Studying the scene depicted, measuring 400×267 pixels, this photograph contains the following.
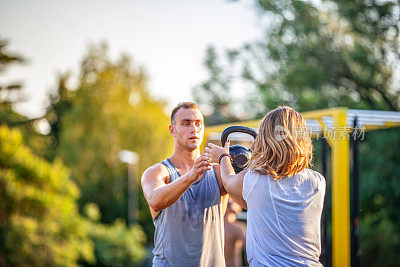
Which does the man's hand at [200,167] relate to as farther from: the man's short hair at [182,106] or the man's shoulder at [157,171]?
the man's short hair at [182,106]

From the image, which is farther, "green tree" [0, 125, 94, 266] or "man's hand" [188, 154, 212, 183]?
"green tree" [0, 125, 94, 266]

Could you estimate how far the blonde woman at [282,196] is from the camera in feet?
5.90

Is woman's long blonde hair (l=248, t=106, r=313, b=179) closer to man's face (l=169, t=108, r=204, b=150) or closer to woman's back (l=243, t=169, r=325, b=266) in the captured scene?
woman's back (l=243, t=169, r=325, b=266)

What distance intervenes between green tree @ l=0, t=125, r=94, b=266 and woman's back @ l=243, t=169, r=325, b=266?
23.1 ft

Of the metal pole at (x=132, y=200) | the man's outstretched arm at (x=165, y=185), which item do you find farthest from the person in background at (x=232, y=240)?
the metal pole at (x=132, y=200)

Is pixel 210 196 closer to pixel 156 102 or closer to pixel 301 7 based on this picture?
pixel 301 7

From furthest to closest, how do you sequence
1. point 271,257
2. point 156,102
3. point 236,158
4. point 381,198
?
point 156,102 → point 381,198 → point 236,158 → point 271,257

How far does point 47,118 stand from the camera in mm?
25250

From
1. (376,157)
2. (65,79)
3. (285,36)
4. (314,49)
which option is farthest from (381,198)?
(65,79)

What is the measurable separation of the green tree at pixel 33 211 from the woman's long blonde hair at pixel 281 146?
23.2ft

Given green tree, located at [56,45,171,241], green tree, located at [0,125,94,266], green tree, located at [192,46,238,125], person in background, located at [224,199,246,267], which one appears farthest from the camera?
green tree, located at [56,45,171,241]

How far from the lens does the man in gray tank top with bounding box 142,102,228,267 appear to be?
7.23 feet

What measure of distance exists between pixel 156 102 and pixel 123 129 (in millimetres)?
2246

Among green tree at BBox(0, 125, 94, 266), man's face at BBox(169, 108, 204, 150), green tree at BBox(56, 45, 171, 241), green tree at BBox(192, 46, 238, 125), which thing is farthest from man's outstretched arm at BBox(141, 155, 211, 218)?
green tree at BBox(56, 45, 171, 241)
